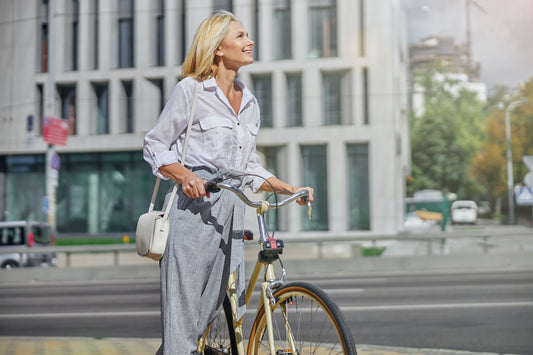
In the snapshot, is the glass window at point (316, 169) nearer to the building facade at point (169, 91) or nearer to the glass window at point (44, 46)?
the building facade at point (169, 91)

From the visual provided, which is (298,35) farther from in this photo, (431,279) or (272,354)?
(272,354)

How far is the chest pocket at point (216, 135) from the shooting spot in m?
3.06

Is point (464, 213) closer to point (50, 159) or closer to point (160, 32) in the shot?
point (160, 32)

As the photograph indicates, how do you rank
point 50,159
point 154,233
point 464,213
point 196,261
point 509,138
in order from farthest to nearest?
point 464,213
point 509,138
point 50,159
point 196,261
point 154,233

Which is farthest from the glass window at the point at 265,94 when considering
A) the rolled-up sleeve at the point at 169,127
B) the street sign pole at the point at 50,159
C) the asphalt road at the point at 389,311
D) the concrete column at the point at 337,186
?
the rolled-up sleeve at the point at 169,127

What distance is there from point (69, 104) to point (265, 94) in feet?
23.9

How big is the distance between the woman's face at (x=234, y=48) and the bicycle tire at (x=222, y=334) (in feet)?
3.42

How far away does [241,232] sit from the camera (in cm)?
312

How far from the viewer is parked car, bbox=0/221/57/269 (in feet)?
57.1

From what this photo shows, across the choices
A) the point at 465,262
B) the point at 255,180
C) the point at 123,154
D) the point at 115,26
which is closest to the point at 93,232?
the point at 123,154

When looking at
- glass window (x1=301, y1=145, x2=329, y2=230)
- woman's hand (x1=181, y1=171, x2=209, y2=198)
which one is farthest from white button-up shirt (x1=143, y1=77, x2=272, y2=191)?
glass window (x1=301, y1=145, x2=329, y2=230)

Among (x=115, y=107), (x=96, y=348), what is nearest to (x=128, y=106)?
(x=115, y=107)

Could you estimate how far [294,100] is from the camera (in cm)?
2598

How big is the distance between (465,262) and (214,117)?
1323 cm
